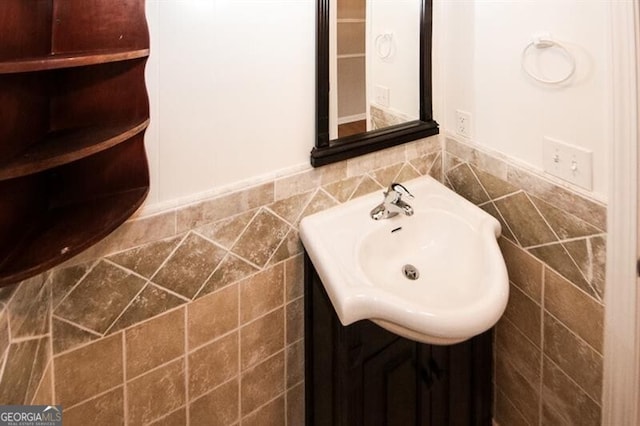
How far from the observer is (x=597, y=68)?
909 mm

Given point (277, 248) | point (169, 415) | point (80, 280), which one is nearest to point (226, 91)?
point (277, 248)

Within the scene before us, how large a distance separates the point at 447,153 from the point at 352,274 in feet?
2.47

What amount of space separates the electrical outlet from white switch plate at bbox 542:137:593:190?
0.97 feet

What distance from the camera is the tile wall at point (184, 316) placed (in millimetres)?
863

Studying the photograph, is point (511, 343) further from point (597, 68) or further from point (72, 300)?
point (72, 300)

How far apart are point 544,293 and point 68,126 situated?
4.50ft

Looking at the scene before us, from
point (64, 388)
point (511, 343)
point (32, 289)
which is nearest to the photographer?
point (32, 289)

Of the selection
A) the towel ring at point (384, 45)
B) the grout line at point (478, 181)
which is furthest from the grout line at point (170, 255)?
the grout line at point (478, 181)

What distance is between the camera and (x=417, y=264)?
48.8 inches

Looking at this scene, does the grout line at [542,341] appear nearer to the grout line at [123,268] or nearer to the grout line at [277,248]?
the grout line at [277,248]

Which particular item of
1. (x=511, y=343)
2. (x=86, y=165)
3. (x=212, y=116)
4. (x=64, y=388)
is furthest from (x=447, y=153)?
(x=64, y=388)

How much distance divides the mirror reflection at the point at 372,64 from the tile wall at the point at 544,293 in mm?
282

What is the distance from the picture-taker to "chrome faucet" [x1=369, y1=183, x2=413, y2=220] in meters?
1.22

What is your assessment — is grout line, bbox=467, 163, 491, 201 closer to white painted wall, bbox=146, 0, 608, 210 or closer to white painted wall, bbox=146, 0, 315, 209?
white painted wall, bbox=146, 0, 608, 210
